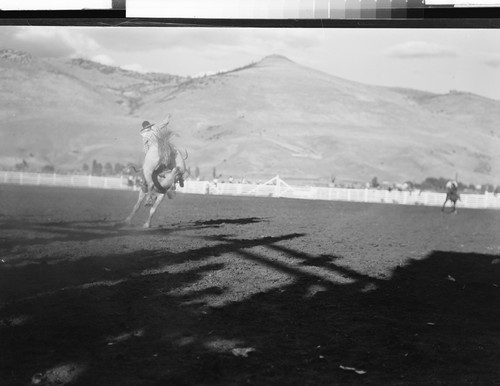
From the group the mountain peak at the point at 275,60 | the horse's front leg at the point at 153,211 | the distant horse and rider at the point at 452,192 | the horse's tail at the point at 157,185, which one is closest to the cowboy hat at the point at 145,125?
the horse's tail at the point at 157,185

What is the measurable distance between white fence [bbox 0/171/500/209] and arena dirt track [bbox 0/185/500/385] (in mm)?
46

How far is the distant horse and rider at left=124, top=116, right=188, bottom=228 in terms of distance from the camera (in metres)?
3.24

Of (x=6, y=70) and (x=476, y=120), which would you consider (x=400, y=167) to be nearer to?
(x=476, y=120)

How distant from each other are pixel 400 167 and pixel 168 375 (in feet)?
5.12

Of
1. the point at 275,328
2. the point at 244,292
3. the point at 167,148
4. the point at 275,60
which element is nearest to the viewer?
the point at 275,328

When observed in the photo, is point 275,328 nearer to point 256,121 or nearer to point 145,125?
point 256,121

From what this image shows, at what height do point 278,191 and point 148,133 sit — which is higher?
point 148,133

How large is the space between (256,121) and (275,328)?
1125 mm

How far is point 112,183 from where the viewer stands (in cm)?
328

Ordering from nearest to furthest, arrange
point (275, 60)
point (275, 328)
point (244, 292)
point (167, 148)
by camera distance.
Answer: point (275, 328) < point (244, 292) < point (275, 60) < point (167, 148)

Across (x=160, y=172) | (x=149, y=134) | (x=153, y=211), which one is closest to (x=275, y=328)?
(x=153, y=211)

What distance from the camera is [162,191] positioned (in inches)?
129

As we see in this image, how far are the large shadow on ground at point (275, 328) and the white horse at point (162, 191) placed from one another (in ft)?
0.88

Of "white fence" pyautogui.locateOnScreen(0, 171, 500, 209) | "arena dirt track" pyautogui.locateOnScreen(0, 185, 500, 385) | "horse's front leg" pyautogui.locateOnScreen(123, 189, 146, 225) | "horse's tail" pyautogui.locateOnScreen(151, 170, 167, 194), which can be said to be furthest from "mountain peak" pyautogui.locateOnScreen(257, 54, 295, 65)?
"horse's front leg" pyautogui.locateOnScreen(123, 189, 146, 225)
